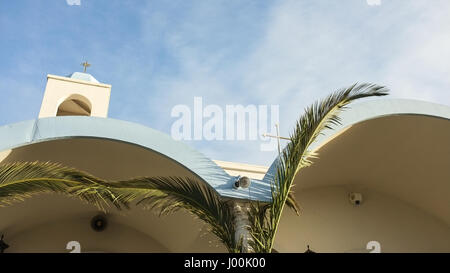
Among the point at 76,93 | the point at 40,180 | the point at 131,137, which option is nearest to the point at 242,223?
the point at 131,137

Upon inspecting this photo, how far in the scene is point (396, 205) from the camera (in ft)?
35.7

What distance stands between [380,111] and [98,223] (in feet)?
20.0

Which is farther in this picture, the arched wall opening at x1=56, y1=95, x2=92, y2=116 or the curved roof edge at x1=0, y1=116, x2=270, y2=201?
the arched wall opening at x1=56, y1=95, x2=92, y2=116

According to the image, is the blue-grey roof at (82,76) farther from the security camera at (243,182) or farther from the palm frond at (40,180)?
the palm frond at (40,180)

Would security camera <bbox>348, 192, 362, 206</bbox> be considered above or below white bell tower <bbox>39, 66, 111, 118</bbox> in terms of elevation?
below

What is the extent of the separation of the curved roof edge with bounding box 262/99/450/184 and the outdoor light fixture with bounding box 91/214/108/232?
5.01m

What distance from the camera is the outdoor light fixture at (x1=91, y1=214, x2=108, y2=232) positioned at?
995 cm

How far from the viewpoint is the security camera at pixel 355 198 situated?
10.5m

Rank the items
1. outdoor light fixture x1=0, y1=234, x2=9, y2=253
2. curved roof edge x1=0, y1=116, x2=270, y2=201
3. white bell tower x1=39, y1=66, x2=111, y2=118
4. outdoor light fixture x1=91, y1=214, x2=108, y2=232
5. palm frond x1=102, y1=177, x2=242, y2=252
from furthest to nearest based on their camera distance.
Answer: white bell tower x1=39, y1=66, x2=111, y2=118, outdoor light fixture x1=91, y1=214, x2=108, y2=232, outdoor light fixture x1=0, y1=234, x2=9, y2=253, curved roof edge x1=0, y1=116, x2=270, y2=201, palm frond x1=102, y1=177, x2=242, y2=252

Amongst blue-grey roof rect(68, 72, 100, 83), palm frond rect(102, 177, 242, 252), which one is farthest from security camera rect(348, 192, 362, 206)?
blue-grey roof rect(68, 72, 100, 83)

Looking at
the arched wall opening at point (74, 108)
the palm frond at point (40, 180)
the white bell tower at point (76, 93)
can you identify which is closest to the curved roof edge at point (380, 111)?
the palm frond at point (40, 180)

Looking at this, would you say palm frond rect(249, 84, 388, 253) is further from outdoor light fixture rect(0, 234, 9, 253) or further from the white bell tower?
the white bell tower

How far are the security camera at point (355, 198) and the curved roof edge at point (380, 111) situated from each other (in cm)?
284
